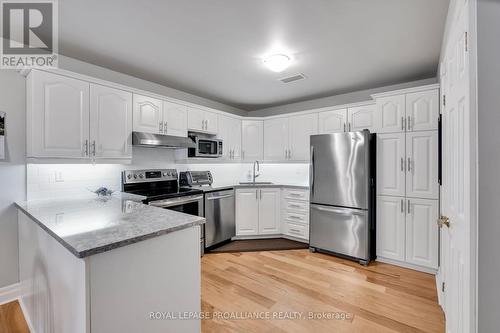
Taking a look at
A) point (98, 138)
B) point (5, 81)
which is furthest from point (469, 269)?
point (5, 81)

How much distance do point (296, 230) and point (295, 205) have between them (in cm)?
43

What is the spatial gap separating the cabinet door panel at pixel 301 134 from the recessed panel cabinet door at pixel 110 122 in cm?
259

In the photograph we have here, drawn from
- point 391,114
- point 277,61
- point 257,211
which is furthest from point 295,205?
point 277,61

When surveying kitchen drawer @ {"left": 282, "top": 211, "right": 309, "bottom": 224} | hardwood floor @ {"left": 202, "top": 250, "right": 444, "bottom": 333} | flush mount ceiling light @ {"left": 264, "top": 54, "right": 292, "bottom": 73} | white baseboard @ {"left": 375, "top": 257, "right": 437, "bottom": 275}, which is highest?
flush mount ceiling light @ {"left": 264, "top": 54, "right": 292, "bottom": 73}

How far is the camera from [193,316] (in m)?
1.44

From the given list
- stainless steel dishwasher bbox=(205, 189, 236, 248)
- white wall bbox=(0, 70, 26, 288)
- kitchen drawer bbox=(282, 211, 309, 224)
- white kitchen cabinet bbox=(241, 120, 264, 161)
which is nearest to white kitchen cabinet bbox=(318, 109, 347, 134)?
white kitchen cabinet bbox=(241, 120, 264, 161)

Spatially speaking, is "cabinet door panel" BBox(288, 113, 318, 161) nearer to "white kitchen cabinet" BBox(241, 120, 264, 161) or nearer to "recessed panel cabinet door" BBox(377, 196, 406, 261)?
"white kitchen cabinet" BBox(241, 120, 264, 161)

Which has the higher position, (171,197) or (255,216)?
(171,197)

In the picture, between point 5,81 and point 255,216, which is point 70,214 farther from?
point 255,216

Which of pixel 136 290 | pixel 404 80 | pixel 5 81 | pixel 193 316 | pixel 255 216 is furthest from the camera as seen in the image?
pixel 255 216

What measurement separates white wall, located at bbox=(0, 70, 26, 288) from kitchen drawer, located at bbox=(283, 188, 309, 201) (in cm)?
341

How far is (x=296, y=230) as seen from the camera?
387cm

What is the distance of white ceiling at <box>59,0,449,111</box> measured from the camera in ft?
5.84

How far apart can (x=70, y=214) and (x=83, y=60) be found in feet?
6.57
